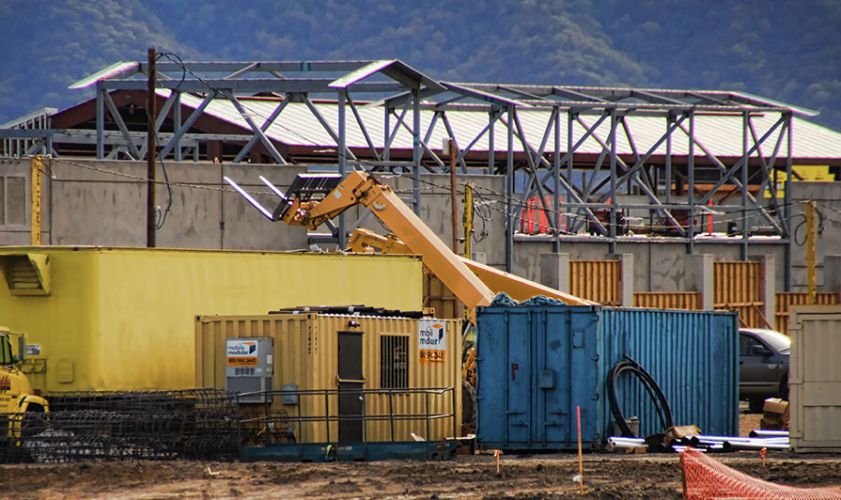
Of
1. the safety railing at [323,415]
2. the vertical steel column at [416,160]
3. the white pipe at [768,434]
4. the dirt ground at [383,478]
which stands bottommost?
the dirt ground at [383,478]

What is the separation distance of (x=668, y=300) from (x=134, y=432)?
26.0 metres

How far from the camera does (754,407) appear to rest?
116ft

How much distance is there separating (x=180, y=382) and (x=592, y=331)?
291 inches

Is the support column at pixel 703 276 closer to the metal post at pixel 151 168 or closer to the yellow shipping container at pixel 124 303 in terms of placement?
the metal post at pixel 151 168

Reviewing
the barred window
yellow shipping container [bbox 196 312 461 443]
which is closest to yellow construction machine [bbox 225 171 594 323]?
yellow shipping container [bbox 196 312 461 443]

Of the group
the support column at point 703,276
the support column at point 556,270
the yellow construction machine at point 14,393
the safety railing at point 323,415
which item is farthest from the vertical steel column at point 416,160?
the yellow construction machine at point 14,393

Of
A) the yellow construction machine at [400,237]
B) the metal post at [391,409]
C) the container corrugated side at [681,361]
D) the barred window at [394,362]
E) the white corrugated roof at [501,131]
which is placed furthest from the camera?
the white corrugated roof at [501,131]

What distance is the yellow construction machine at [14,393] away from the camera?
899 inches

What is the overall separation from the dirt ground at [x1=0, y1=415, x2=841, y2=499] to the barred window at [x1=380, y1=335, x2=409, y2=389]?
2.40 m

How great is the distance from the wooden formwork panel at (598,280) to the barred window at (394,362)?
20374mm

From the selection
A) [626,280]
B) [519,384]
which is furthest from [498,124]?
[519,384]

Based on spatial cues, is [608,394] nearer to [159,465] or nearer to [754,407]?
[159,465]

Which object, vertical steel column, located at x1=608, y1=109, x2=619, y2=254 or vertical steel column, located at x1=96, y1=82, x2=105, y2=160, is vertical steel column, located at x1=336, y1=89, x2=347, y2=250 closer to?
vertical steel column, located at x1=96, y1=82, x2=105, y2=160

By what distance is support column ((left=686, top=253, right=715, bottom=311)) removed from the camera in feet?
157
